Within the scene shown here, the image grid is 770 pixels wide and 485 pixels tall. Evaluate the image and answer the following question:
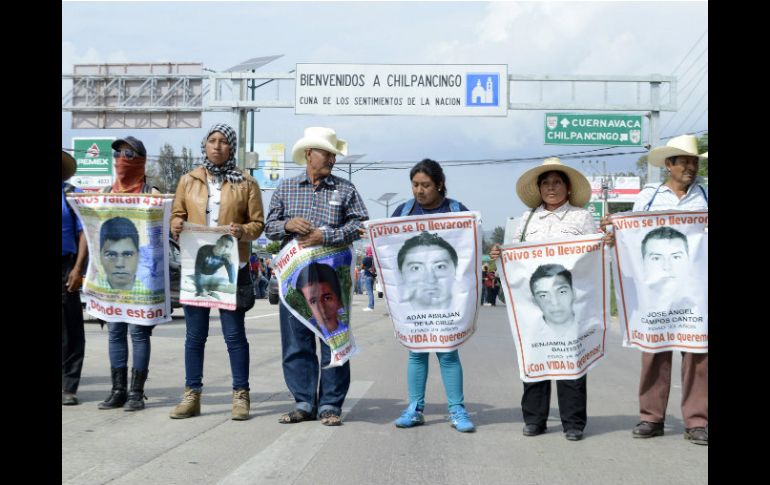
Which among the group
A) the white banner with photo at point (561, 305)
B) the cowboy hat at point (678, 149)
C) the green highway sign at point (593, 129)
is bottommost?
the white banner with photo at point (561, 305)

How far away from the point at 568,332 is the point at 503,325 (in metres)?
15.8

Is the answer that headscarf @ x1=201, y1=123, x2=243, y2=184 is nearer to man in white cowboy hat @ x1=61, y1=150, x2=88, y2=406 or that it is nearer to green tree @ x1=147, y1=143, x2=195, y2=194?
man in white cowboy hat @ x1=61, y1=150, x2=88, y2=406

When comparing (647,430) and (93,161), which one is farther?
(93,161)

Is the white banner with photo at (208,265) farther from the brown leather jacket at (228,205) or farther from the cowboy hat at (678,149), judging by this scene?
the cowboy hat at (678,149)

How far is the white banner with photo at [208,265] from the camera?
22.3ft

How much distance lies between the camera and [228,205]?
688cm

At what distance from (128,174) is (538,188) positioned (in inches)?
127

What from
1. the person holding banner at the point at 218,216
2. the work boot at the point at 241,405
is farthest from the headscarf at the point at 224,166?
the work boot at the point at 241,405

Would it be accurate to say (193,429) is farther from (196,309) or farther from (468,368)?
(468,368)

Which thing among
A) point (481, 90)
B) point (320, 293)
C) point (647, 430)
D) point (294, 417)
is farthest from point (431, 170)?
point (481, 90)

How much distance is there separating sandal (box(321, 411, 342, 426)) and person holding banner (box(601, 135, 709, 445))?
209 centimetres

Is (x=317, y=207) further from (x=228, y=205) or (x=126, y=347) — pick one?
(x=126, y=347)

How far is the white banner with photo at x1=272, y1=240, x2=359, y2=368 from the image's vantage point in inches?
265

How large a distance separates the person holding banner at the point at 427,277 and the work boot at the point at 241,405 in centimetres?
113
